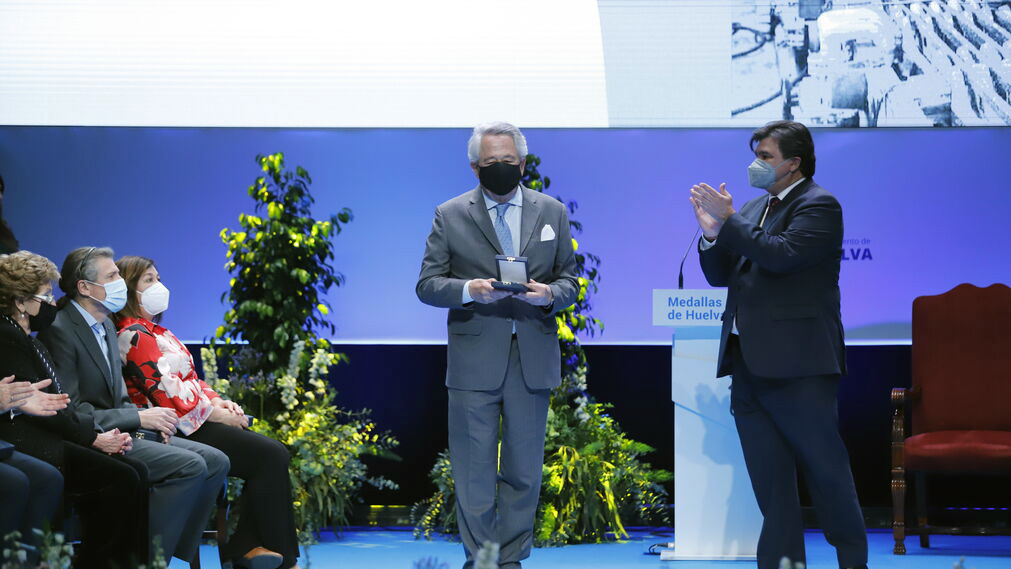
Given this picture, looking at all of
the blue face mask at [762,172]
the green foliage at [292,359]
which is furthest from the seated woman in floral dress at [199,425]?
the blue face mask at [762,172]

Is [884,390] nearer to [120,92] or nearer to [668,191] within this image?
[668,191]

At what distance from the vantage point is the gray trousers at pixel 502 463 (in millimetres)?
3812

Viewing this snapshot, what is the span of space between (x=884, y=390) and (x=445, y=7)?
10.4 ft

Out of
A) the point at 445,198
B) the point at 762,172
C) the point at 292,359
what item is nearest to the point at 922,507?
the point at 762,172

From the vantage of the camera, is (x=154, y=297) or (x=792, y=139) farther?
(x=154, y=297)

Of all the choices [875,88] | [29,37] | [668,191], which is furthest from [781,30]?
[29,37]

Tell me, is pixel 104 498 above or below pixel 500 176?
below

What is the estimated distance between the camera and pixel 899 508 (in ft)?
17.3

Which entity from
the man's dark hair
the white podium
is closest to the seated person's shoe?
the white podium

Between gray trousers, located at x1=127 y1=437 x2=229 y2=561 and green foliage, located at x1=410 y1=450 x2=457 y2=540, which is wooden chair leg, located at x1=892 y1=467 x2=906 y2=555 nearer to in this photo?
green foliage, located at x1=410 y1=450 x2=457 y2=540

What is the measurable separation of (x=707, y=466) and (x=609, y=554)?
765 mm

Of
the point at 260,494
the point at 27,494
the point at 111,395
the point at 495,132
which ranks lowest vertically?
the point at 260,494

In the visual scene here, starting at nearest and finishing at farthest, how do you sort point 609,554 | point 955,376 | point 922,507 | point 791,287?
point 791,287 < point 609,554 < point 922,507 < point 955,376

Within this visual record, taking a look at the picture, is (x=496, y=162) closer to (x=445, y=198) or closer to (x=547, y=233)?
(x=547, y=233)
